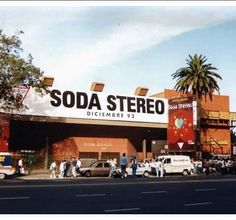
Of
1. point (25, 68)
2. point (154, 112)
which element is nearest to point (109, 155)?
point (154, 112)

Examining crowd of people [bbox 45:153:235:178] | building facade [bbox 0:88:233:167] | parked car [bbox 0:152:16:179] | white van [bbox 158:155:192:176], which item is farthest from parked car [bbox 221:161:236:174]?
parked car [bbox 0:152:16:179]

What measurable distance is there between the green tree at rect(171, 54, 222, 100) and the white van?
53.1 ft

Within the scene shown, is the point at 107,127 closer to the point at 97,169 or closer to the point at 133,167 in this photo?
the point at 97,169

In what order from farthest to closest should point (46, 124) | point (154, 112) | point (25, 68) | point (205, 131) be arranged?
point (205, 131)
point (154, 112)
point (46, 124)
point (25, 68)

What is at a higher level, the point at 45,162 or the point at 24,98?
the point at 24,98

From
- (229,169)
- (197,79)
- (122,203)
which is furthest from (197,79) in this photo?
(122,203)

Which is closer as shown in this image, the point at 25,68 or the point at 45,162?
the point at 25,68

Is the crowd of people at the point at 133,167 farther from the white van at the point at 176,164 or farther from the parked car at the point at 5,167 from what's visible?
the parked car at the point at 5,167

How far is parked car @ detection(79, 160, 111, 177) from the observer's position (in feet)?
120

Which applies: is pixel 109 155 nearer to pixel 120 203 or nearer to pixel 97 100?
pixel 97 100

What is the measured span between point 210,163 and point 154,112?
9.49 metres

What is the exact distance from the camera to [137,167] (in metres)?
37.1

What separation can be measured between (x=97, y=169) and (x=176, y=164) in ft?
22.0

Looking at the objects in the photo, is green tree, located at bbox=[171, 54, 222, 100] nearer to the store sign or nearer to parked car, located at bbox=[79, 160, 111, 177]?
the store sign
